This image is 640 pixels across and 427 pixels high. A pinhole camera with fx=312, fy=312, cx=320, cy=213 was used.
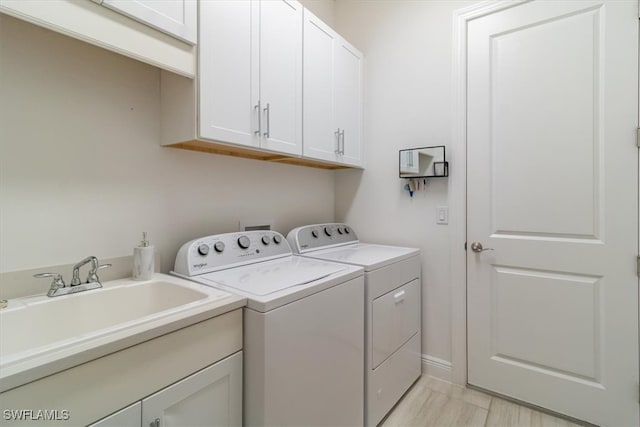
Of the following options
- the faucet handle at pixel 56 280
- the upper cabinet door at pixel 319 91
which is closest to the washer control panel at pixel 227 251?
the faucet handle at pixel 56 280

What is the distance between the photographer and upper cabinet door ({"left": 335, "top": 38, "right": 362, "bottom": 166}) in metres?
2.13

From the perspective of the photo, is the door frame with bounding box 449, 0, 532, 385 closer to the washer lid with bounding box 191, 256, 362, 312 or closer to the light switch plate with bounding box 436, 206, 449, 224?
the light switch plate with bounding box 436, 206, 449, 224

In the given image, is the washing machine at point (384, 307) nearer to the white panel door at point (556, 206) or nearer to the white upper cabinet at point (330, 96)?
the white panel door at point (556, 206)

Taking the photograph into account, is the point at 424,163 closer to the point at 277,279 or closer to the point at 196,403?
the point at 277,279

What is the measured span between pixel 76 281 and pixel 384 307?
1385 millimetres

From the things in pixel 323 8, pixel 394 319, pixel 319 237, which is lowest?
pixel 394 319

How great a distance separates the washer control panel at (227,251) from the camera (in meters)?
1.40

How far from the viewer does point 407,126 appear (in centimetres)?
224

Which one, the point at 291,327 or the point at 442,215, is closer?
the point at 291,327

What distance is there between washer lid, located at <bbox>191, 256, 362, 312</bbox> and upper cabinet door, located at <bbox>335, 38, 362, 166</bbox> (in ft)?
2.93

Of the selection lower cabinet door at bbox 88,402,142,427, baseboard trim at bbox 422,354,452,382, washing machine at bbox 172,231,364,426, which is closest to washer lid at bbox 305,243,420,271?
washing machine at bbox 172,231,364,426

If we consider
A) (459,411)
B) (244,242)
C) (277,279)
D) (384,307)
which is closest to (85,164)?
(244,242)

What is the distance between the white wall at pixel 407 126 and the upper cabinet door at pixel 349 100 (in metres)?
0.12

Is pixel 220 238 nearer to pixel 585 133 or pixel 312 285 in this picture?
pixel 312 285
